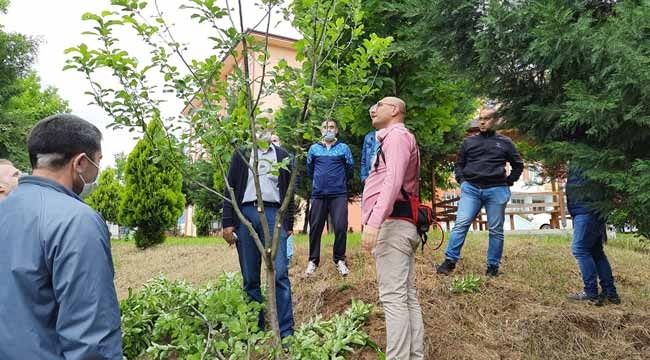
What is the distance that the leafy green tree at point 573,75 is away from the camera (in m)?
2.73

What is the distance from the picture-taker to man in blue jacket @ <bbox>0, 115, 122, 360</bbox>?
1.57 meters

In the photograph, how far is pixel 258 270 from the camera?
153 inches

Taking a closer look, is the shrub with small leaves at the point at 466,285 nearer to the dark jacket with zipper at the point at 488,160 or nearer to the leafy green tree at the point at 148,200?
the dark jacket with zipper at the point at 488,160

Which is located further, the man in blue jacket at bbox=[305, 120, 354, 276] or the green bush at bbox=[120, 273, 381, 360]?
the man in blue jacket at bbox=[305, 120, 354, 276]

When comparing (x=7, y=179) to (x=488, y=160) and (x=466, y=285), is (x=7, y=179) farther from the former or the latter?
(x=488, y=160)

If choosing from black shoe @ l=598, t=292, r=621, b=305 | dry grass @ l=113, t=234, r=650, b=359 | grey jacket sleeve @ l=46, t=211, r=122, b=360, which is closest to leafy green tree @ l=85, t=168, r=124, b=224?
dry grass @ l=113, t=234, r=650, b=359

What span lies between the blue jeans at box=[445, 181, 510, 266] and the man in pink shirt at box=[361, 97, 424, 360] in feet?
6.60

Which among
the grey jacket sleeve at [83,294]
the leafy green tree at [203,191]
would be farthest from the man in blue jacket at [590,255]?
the grey jacket sleeve at [83,294]

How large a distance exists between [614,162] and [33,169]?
3.04 m

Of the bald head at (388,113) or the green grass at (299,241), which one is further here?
the green grass at (299,241)

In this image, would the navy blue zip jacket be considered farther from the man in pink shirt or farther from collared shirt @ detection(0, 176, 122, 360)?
collared shirt @ detection(0, 176, 122, 360)

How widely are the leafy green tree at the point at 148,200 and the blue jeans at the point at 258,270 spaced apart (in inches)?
338

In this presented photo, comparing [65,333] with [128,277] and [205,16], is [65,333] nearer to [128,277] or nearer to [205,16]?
[205,16]

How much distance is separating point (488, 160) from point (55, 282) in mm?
4620
